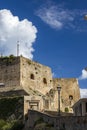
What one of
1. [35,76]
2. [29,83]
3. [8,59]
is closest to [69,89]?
[35,76]

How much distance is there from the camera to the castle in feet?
182

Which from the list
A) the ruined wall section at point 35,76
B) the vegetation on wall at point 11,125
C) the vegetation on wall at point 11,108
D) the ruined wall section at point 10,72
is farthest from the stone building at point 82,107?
the ruined wall section at point 10,72

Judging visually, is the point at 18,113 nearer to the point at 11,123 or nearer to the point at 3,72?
the point at 11,123

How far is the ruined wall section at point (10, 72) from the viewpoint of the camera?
59281 millimetres

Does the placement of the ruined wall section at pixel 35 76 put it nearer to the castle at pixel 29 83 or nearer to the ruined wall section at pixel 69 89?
the castle at pixel 29 83

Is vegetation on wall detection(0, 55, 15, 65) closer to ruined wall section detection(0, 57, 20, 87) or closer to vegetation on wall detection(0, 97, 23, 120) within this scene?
ruined wall section detection(0, 57, 20, 87)

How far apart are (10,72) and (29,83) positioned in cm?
308

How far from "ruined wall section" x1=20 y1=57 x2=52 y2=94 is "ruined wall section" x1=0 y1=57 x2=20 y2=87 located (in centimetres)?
68

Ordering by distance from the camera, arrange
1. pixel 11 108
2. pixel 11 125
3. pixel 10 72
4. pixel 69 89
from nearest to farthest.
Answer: pixel 11 125
pixel 11 108
pixel 10 72
pixel 69 89

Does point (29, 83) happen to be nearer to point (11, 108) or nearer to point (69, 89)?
point (11, 108)

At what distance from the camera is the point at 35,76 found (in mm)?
61875

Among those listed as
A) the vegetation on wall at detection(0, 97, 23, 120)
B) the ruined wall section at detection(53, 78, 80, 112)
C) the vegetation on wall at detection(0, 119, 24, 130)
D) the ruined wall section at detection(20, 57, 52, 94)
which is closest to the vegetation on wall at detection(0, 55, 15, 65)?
the ruined wall section at detection(20, 57, 52, 94)

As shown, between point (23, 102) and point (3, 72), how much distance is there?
331 inches

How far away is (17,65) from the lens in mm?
59719
